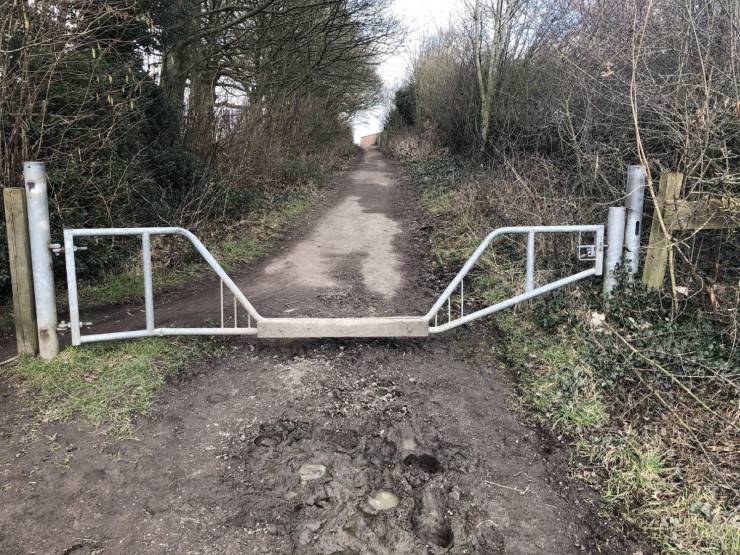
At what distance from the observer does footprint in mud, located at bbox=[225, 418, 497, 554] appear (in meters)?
2.96

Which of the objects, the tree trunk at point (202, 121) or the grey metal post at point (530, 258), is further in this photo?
the tree trunk at point (202, 121)

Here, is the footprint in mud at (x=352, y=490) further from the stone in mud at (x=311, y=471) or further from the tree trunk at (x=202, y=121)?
the tree trunk at (x=202, y=121)

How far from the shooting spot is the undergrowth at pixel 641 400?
3203 mm

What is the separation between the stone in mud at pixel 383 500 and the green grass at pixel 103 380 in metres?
1.75

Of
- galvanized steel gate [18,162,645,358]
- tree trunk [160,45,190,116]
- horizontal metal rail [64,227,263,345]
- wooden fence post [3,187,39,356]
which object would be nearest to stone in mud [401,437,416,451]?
galvanized steel gate [18,162,645,358]

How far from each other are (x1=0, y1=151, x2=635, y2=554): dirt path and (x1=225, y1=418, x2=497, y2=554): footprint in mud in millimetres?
10

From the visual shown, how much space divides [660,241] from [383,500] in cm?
318

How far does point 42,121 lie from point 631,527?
687cm

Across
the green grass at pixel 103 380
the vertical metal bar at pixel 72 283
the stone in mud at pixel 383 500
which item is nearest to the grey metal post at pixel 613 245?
the stone in mud at pixel 383 500

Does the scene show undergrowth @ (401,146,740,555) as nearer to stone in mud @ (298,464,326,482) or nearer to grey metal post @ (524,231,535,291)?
grey metal post @ (524,231,535,291)

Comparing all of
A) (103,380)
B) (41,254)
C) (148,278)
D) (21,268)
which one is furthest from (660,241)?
(21,268)

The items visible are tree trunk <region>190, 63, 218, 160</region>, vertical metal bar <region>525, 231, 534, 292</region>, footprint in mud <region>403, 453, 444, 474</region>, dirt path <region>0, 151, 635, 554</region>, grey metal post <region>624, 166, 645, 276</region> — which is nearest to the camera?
dirt path <region>0, 151, 635, 554</region>

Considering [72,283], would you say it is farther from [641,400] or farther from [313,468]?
[641,400]

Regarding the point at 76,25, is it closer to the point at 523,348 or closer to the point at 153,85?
the point at 153,85
